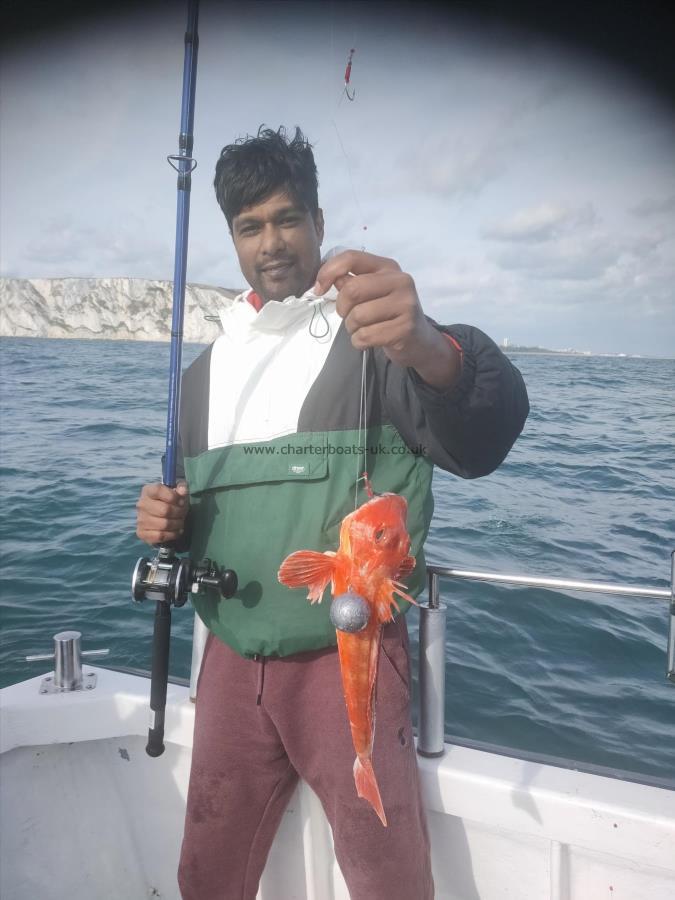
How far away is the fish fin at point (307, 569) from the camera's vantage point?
4.96 ft

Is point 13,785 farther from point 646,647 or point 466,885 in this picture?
point 646,647

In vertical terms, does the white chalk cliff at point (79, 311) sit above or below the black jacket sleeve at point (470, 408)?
above

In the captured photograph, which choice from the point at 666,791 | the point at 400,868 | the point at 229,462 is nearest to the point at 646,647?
the point at 666,791

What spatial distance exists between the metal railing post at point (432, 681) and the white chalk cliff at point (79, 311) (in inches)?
2813

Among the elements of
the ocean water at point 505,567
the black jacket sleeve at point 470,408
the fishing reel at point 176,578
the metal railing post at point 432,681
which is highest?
the black jacket sleeve at point 470,408

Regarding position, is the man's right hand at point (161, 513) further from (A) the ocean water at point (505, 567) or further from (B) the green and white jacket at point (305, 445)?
(A) the ocean water at point (505, 567)

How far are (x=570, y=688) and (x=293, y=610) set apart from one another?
141 inches

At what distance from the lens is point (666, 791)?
202cm

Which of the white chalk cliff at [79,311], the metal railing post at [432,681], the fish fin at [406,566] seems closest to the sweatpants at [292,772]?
the metal railing post at [432,681]

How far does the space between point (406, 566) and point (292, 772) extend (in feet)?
3.24

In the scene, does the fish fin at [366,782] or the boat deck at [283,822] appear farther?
the boat deck at [283,822]

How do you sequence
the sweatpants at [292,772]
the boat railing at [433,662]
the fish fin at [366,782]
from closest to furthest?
the fish fin at [366,782] < the sweatpants at [292,772] < the boat railing at [433,662]

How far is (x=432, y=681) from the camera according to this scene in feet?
7.17

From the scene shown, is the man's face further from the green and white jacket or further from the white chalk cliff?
the white chalk cliff
